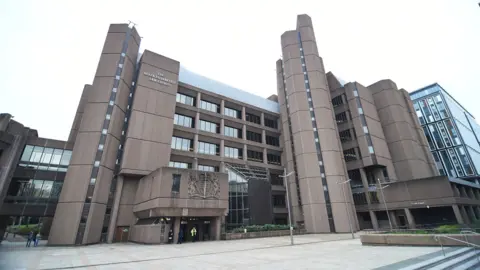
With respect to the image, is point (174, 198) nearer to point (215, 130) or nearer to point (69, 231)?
point (69, 231)

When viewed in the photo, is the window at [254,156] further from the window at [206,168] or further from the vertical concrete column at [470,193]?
the vertical concrete column at [470,193]

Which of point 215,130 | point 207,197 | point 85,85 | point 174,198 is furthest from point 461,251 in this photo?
point 85,85

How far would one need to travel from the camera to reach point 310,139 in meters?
45.6

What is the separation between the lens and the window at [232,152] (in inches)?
1881

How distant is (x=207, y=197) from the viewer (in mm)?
29484

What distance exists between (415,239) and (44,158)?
46.4 meters

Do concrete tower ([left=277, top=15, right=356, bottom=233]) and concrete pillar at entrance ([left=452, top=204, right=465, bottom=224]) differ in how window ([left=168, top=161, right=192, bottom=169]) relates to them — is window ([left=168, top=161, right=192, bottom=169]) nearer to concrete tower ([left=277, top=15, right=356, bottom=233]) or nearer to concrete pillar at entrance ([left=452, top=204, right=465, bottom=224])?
concrete tower ([left=277, top=15, right=356, bottom=233])

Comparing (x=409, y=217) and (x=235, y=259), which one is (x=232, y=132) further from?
(x=235, y=259)

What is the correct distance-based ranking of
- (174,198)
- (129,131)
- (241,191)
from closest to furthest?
(174,198), (129,131), (241,191)

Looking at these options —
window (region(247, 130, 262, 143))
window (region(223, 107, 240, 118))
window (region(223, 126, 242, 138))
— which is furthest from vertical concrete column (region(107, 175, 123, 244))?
window (region(247, 130, 262, 143))

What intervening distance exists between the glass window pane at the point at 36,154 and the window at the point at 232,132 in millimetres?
30851

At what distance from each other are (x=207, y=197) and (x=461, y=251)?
2370 cm

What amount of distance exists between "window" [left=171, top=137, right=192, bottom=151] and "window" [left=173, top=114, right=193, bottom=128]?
301 cm

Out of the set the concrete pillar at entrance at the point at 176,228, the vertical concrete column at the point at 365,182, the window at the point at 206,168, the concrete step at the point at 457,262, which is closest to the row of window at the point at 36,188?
the concrete pillar at entrance at the point at 176,228
